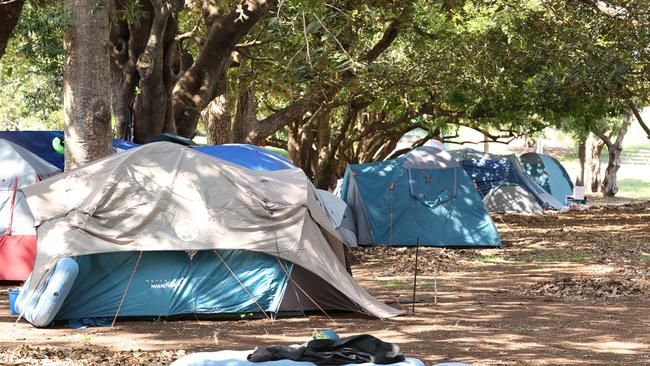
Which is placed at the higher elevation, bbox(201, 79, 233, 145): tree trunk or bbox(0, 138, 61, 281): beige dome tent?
bbox(201, 79, 233, 145): tree trunk

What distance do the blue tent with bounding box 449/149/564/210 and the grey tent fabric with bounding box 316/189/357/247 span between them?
414 inches

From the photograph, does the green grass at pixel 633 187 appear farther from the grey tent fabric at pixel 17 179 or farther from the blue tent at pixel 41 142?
the grey tent fabric at pixel 17 179

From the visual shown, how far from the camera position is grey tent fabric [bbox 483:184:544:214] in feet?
91.7

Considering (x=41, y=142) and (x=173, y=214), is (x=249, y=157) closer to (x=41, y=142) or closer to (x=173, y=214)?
(x=41, y=142)

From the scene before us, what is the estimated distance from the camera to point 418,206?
62.0 ft

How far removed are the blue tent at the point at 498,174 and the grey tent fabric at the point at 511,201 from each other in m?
0.36

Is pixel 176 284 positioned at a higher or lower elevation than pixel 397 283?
higher

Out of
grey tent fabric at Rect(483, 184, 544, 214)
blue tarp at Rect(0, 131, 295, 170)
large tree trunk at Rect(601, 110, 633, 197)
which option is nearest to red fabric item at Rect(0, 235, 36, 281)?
blue tarp at Rect(0, 131, 295, 170)

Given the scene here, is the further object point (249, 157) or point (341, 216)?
point (341, 216)

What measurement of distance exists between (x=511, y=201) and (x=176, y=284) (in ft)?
62.9

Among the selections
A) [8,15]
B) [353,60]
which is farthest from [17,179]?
[353,60]

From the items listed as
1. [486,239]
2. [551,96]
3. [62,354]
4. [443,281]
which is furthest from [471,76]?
[62,354]

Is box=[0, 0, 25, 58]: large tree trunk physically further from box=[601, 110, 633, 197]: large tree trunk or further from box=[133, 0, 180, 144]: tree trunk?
box=[601, 110, 633, 197]: large tree trunk

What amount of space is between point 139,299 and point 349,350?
157 inches
